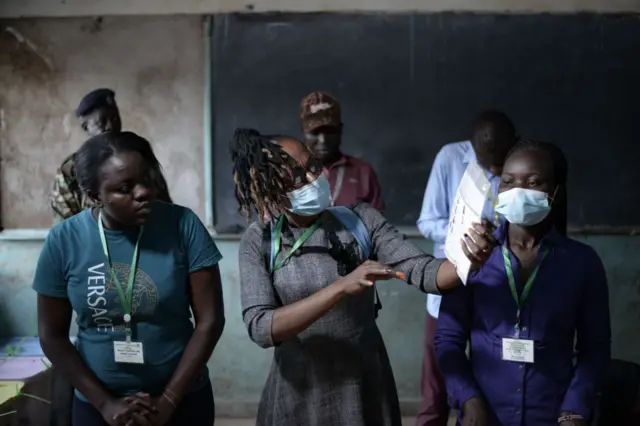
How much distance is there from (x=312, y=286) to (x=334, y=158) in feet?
5.05

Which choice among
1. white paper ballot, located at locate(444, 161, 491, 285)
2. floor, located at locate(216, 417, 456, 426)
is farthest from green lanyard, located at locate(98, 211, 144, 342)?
floor, located at locate(216, 417, 456, 426)

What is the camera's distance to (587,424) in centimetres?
161

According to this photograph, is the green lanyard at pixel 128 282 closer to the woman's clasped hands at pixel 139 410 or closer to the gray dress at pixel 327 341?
the woman's clasped hands at pixel 139 410

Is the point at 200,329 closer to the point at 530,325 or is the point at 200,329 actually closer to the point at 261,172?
the point at 261,172

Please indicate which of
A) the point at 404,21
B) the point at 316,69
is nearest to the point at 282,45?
the point at 316,69

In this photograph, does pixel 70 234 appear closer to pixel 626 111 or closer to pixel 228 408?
pixel 228 408

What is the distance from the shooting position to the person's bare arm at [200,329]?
5.70 ft

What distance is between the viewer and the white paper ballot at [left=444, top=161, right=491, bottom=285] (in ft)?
4.42

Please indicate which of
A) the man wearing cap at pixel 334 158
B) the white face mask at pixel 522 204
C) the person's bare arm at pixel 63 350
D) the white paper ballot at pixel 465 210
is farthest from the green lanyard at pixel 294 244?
the man wearing cap at pixel 334 158

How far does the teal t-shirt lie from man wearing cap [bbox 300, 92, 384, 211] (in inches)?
51.2

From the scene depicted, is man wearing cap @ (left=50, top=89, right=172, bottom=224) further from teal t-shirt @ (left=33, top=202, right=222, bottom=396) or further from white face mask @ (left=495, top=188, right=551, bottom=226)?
white face mask @ (left=495, top=188, right=551, bottom=226)

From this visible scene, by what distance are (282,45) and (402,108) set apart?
2.75 ft

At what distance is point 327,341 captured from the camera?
1.63m

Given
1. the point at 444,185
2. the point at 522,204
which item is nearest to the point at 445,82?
the point at 444,185
